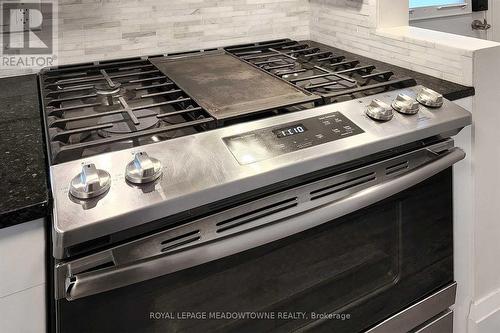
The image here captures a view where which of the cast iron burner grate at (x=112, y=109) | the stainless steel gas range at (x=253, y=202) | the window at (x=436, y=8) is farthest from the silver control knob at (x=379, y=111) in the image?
the window at (x=436, y=8)

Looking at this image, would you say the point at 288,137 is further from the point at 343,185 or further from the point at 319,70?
the point at 319,70

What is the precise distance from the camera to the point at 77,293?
658 millimetres

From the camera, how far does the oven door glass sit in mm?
750

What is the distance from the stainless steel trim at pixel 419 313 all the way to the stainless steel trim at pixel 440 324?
0.01 metres

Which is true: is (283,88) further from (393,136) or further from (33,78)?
(33,78)

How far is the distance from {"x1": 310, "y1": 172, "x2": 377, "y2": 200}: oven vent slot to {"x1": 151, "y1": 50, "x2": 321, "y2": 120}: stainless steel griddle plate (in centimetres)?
21

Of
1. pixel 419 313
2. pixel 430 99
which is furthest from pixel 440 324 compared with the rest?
pixel 430 99

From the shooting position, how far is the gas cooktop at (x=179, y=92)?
89cm

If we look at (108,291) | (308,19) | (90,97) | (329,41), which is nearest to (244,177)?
(108,291)

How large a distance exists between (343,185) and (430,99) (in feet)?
1.03

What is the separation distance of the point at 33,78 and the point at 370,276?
Result: 3.55 feet

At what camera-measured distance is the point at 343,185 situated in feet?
2.93

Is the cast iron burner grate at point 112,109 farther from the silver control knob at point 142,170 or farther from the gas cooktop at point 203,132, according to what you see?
the silver control knob at point 142,170

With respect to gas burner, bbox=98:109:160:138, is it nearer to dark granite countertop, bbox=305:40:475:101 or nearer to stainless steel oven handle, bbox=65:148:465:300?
stainless steel oven handle, bbox=65:148:465:300
